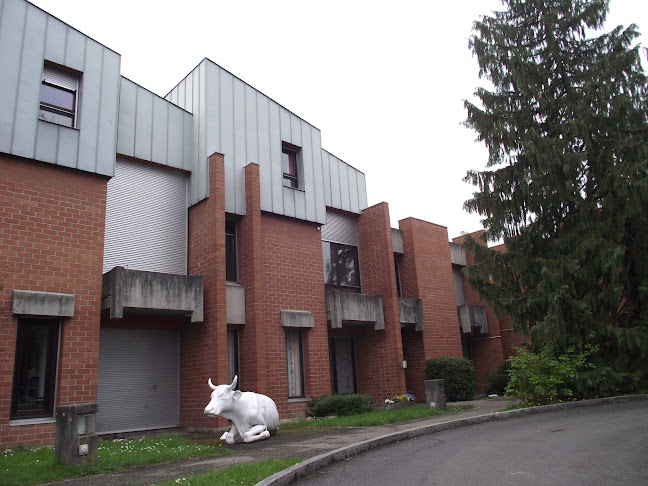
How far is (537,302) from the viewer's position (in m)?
14.8

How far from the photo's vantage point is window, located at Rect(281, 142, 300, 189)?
1811 centimetres

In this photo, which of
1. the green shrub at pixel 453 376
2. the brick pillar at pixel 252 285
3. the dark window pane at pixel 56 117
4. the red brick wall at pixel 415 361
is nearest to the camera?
the dark window pane at pixel 56 117

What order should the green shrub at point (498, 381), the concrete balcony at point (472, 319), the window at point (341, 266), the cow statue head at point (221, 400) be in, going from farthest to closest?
the concrete balcony at point (472, 319) < the green shrub at point (498, 381) < the window at point (341, 266) < the cow statue head at point (221, 400)

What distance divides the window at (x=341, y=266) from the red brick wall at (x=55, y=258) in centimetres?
848

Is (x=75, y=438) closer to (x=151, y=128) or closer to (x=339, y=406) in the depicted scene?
(x=339, y=406)

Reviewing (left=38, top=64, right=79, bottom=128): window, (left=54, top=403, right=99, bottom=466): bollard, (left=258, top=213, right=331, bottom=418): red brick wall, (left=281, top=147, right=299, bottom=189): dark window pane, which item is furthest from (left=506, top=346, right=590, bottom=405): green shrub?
(left=38, top=64, right=79, bottom=128): window

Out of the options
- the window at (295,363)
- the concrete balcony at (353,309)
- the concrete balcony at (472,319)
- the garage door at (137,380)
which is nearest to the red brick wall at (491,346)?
the concrete balcony at (472,319)

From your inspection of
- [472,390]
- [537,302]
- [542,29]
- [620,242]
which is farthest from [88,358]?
[542,29]

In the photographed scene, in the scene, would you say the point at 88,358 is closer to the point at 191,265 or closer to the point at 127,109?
the point at 191,265

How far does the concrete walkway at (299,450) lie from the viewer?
6898 mm

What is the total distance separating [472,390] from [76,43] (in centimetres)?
1691

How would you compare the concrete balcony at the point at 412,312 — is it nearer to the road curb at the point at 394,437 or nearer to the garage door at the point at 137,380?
the road curb at the point at 394,437

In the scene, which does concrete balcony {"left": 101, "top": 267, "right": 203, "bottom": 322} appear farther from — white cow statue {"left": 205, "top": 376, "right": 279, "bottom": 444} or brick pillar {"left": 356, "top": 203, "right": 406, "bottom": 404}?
brick pillar {"left": 356, "top": 203, "right": 406, "bottom": 404}

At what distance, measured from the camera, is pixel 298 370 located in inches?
644
